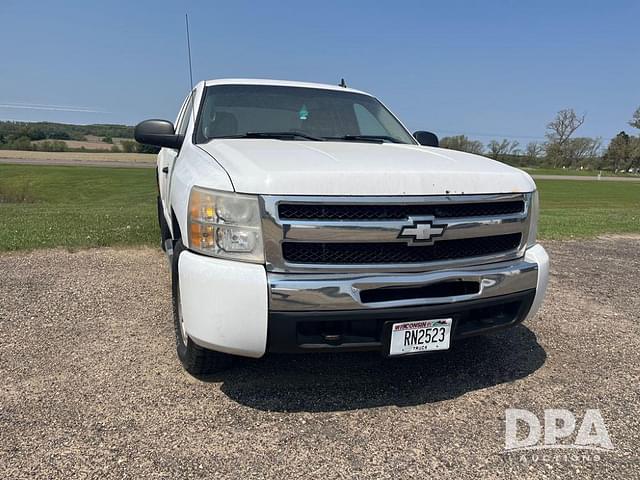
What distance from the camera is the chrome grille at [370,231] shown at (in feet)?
7.75

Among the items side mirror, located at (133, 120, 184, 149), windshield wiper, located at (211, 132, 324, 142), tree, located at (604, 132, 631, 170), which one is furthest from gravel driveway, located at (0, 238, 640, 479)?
tree, located at (604, 132, 631, 170)

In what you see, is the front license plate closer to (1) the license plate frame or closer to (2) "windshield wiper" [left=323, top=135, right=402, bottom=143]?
(1) the license plate frame

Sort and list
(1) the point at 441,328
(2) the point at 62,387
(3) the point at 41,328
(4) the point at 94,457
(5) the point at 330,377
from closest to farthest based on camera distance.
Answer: (4) the point at 94,457, (1) the point at 441,328, (2) the point at 62,387, (5) the point at 330,377, (3) the point at 41,328

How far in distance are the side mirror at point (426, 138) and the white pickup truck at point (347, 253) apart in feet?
4.68

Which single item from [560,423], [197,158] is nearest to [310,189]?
[197,158]

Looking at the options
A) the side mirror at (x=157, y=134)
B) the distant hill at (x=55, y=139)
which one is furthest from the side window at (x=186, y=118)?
the distant hill at (x=55, y=139)

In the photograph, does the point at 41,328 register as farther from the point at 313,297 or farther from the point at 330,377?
the point at 313,297

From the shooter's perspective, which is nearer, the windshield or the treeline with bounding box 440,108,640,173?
the windshield

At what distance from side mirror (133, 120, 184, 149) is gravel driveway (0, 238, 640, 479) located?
144cm

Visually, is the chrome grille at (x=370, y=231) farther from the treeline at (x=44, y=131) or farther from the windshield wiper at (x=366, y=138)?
the treeline at (x=44, y=131)

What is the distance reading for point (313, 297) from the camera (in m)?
2.36

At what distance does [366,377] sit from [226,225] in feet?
4.55

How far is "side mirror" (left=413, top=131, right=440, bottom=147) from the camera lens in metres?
4.38

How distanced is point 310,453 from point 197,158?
71.5 inches
